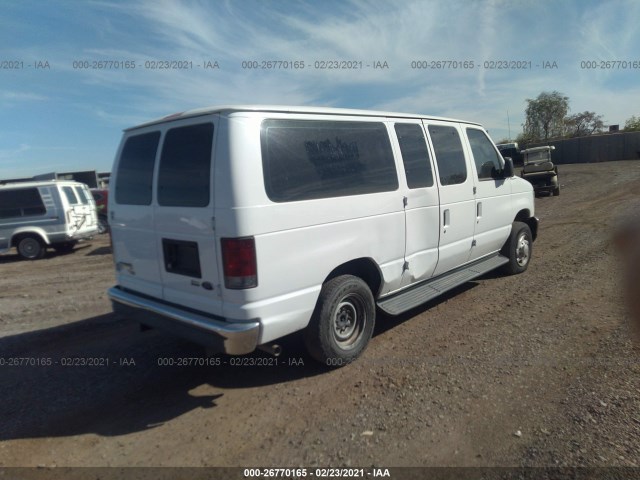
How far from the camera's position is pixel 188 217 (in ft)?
11.0

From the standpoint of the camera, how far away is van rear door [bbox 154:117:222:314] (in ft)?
10.7

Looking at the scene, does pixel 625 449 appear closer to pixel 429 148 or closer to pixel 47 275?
pixel 429 148

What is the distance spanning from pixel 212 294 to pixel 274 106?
161cm

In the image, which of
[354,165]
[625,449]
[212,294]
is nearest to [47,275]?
[212,294]

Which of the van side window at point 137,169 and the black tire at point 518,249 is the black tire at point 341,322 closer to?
the van side window at point 137,169

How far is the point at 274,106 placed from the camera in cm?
347

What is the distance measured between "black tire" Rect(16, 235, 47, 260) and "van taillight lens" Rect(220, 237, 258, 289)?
33.8 feet

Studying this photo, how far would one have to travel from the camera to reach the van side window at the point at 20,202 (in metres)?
10.9

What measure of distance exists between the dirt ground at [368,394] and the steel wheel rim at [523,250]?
0.91m

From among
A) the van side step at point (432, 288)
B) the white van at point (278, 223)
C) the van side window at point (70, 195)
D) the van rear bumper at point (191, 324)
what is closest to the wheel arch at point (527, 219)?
the van side step at point (432, 288)

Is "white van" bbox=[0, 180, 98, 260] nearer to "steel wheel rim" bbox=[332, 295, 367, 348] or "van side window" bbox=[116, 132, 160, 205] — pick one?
"van side window" bbox=[116, 132, 160, 205]

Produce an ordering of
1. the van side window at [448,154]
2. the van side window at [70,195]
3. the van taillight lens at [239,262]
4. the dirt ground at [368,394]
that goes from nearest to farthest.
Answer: the dirt ground at [368,394] < the van taillight lens at [239,262] < the van side window at [448,154] < the van side window at [70,195]

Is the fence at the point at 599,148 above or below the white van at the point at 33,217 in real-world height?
above

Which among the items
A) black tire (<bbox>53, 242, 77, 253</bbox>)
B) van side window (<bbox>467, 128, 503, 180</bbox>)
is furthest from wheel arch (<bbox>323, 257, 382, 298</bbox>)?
black tire (<bbox>53, 242, 77, 253</bbox>)
